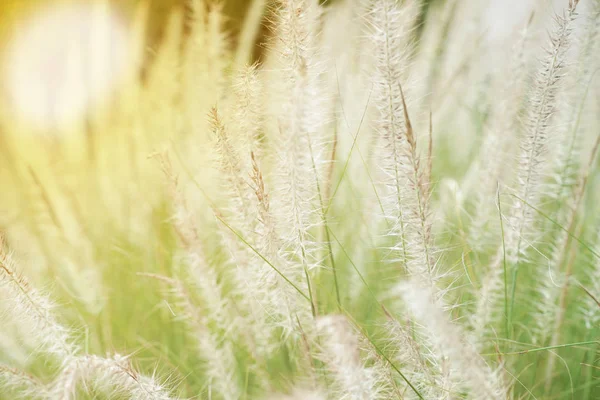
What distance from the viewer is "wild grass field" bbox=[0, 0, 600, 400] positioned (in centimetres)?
51

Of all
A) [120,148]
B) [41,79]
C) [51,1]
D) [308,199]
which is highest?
[51,1]

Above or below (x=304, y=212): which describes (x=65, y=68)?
above

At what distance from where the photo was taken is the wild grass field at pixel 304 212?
0.51m

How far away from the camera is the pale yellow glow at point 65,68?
52.4 inches

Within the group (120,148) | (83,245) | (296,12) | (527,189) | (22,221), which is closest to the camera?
(296,12)

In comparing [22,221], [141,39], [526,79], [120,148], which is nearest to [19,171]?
[22,221]

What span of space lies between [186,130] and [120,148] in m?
0.35

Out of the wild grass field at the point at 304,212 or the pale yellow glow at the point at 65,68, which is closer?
the wild grass field at the point at 304,212

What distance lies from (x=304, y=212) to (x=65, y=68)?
1090 millimetres

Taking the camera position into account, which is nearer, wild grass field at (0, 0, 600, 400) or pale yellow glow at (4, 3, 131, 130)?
wild grass field at (0, 0, 600, 400)

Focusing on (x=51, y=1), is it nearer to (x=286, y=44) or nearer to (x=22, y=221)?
(x=22, y=221)

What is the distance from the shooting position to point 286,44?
514 millimetres

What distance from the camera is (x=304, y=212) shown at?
562 millimetres

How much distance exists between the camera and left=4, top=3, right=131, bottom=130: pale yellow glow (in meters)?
1.33
